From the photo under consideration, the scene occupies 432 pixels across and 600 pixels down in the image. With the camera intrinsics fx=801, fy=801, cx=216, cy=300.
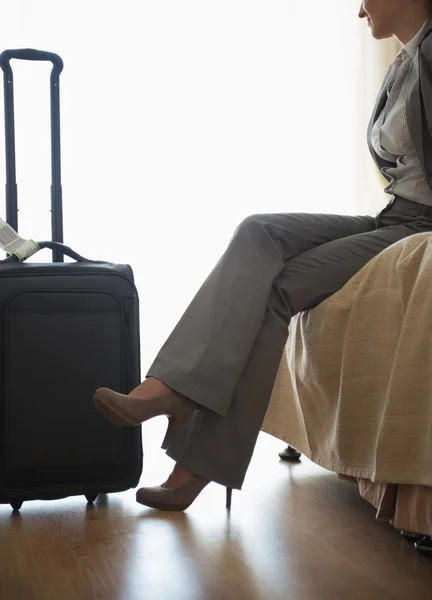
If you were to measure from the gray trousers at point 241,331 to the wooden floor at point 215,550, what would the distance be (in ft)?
0.39

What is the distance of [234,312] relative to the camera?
141cm

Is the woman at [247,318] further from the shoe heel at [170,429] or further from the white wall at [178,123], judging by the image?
the white wall at [178,123]

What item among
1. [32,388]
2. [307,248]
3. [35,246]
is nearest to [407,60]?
[307,248]

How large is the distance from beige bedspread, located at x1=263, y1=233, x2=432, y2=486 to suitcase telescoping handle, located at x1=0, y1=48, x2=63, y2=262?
0.56 m

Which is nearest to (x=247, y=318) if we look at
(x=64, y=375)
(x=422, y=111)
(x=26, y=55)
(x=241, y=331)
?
(x=241, y=331)

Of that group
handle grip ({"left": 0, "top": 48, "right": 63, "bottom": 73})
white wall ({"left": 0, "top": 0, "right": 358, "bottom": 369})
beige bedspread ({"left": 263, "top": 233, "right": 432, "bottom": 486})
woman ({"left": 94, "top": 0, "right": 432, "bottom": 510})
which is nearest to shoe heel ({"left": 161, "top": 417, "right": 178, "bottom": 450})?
woman ({"left": 94, "top": 0, "right": 432, "bottom": 510})

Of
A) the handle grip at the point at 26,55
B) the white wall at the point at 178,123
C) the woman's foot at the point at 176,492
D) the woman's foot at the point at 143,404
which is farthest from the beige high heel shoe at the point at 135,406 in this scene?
the white wall at the point at 178,123

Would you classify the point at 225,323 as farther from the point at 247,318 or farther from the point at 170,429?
the point at 170,429

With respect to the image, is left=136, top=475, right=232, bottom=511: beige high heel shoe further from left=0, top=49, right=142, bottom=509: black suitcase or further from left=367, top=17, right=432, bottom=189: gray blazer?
left=367, top=17, right=432, bottom=189: gray blazer

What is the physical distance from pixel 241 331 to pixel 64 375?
13.9 inches

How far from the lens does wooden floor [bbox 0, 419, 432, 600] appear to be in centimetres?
108

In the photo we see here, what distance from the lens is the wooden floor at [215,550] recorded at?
3.55 feet

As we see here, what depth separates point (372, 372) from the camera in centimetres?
134

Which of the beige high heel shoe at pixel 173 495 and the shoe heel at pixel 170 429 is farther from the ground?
the shoe heel at pixel 170 429
